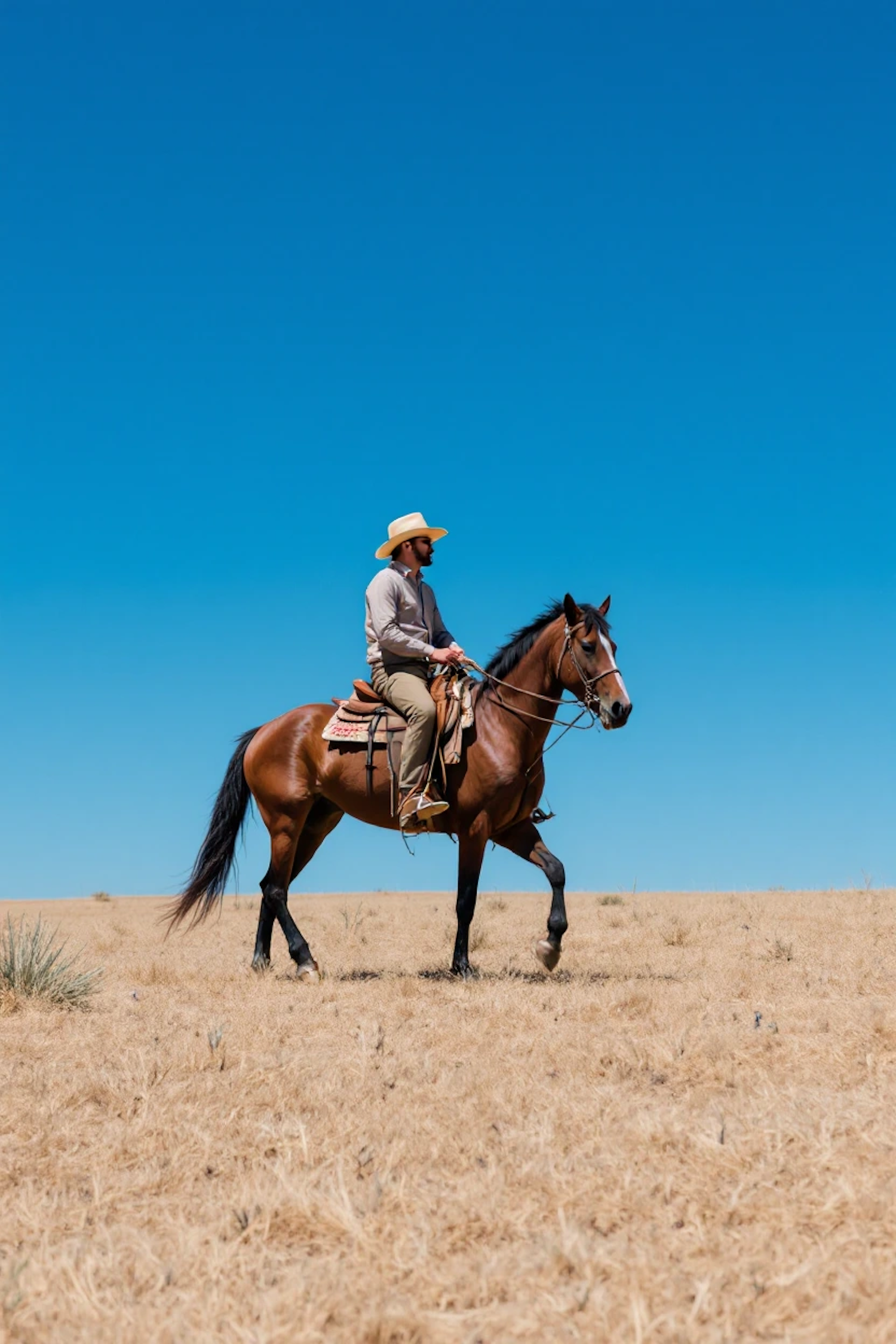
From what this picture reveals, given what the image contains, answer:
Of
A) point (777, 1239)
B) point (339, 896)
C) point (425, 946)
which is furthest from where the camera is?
point (339, 896)

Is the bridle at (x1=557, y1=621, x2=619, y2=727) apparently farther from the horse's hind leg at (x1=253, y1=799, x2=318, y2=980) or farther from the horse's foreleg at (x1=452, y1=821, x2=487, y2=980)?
the horse's hind leg at (x1=253, y1=799, x2=318, y2=980)

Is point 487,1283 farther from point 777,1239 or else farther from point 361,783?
point 361,783

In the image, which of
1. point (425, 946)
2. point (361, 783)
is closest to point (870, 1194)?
point (361, 783)

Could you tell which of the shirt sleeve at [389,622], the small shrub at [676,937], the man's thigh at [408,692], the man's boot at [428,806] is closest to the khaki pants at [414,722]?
the man's thigh at [408,692]

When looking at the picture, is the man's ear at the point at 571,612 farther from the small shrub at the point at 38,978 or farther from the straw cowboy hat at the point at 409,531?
the small shrub at the point at 38,978

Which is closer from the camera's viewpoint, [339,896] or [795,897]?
[795,897]

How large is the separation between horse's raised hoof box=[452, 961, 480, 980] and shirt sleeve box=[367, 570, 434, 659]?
277 centimetres

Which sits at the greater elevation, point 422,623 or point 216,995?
point 422,623

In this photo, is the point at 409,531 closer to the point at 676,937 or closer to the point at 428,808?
the point at 428,808

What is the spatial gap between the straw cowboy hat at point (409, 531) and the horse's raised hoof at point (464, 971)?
152 inches

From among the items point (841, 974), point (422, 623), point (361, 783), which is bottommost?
point (841, 974)

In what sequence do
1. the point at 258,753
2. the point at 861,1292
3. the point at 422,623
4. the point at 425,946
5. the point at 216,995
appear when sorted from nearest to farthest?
the point at 861,1292 → the point at 216,995 → the point at 422,623 → the point at 258,753 → the point at 425,946

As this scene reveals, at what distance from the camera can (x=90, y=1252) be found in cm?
384

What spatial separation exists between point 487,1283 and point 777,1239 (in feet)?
3.26
